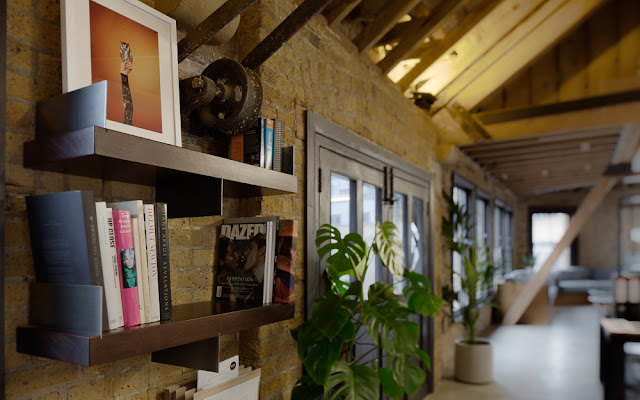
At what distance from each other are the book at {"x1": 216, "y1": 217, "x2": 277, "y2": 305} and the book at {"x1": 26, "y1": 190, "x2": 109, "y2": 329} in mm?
663

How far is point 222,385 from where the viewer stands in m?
1.75

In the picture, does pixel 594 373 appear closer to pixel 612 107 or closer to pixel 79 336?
pixel 612 107

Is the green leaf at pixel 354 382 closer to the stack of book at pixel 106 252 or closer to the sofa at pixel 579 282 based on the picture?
the stack of book at pixel 106 252

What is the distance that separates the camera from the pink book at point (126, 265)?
1207mm

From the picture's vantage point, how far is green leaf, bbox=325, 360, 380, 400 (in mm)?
1963

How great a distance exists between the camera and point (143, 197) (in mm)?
1560

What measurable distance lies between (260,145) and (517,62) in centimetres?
332

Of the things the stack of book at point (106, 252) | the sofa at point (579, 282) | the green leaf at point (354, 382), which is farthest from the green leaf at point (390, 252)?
the sofa at point (579, 282)

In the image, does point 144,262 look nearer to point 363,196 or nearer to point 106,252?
point 106,252

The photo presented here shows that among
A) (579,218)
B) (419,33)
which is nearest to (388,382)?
(419,33)

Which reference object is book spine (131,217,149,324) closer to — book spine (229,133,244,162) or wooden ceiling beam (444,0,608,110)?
book spine (229,133,244,162)

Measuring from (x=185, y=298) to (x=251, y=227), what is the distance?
13.2 inches

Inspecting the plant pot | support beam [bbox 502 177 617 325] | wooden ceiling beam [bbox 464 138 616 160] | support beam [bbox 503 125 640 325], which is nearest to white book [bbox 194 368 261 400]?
the plant pot

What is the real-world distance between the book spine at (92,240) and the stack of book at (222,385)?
1.93ft
